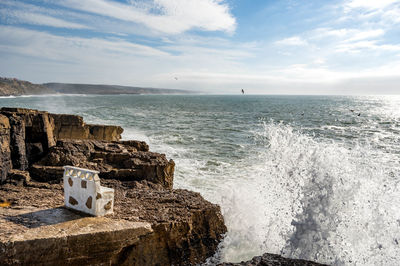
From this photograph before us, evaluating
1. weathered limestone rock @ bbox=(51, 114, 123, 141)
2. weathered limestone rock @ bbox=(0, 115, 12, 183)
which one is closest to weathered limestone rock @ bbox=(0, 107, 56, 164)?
weathered limestone rock @ bbox=(0, 115, 12, 183)

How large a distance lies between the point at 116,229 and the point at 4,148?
427 centimetres

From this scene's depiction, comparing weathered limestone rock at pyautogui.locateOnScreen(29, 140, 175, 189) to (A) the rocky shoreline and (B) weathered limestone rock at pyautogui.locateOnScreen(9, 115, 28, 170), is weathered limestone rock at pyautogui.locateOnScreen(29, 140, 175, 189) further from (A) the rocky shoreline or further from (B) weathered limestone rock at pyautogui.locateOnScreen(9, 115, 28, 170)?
(B) weathered limestone rock at pyautogui.locateOnScreen(9, 115, 28, 170)

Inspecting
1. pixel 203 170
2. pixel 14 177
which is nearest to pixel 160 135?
pixel 203 170

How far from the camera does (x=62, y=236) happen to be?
503 centimetres

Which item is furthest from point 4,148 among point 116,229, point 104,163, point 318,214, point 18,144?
point 318,214

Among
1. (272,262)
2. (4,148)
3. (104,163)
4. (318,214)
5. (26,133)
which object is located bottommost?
(318,214)

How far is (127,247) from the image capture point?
5785 millimetres

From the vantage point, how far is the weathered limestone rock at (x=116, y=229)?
16.3 feet

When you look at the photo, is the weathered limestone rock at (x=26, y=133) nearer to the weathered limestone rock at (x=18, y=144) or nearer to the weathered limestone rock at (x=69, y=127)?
the weathered limestone rock at (x=18, y=144)

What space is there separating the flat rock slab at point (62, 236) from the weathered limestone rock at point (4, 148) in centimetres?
203

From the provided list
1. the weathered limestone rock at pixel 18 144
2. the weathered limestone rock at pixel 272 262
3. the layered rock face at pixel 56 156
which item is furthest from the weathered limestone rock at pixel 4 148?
the weathered limestone rock at pixel 272 262

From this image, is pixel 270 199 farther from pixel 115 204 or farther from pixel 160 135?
pixel 160 135

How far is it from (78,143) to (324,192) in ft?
22.7

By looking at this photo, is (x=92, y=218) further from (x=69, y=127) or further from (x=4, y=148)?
(x=69, y=127)
